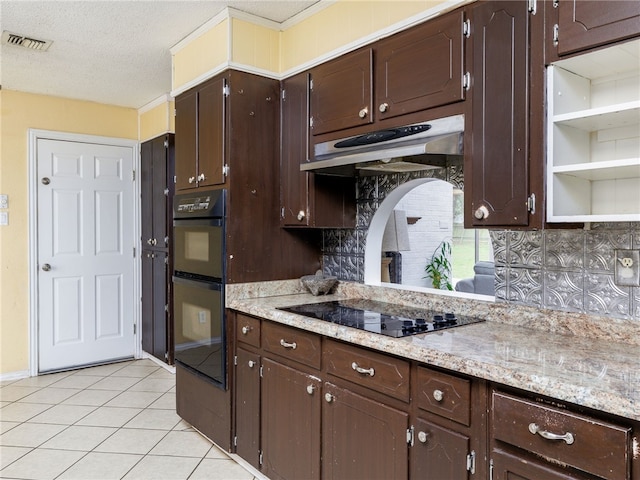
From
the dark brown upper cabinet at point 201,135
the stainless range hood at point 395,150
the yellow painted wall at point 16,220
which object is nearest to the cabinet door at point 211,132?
the dark brown upper cabinet at point 201,135

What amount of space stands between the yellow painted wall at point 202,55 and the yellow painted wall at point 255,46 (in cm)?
5

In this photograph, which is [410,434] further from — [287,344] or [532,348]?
[287,344]

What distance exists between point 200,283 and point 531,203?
1943 mm

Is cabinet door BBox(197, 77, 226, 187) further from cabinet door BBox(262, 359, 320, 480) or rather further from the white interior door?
the white interior door

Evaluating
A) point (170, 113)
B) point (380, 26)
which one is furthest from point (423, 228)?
point (380, 26)

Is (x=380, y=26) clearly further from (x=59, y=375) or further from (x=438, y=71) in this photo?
(x=59, y=375)

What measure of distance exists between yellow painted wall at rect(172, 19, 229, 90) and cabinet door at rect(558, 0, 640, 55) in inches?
69.3

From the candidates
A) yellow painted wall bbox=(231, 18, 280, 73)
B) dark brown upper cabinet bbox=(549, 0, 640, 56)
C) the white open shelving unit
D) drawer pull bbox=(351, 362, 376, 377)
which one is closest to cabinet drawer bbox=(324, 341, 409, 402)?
drawer pull bbox=(351, 362, 376, 377)

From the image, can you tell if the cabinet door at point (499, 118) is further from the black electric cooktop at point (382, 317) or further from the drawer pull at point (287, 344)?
the drawer pull at point (287, 344)

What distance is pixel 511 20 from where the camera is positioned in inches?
66.3

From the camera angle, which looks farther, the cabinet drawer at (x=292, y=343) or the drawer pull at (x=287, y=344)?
the drawer pull at (x=287, y=344)

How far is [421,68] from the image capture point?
2.03 meters

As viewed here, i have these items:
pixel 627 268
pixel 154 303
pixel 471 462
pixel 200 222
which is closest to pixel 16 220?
pixel 154 303

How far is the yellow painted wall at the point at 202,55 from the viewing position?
2693 millimetres
